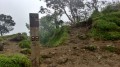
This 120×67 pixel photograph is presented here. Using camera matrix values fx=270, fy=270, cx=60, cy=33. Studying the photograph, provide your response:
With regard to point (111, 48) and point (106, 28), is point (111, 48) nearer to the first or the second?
point (111, 48)

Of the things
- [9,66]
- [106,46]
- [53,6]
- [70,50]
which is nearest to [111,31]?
[106,46]

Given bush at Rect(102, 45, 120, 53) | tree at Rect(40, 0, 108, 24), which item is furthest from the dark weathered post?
tree at Rect(40, 0, 108, 24)

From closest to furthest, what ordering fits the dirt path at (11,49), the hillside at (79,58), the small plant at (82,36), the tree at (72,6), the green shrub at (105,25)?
1. the hillside at (79,58)
2. the small plant at (82,36)
3. the green shrub at (105,25)
4. the dirt path at (11,49)
5. the tree at (72,6)

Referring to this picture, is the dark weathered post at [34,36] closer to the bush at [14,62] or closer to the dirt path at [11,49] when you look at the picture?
the bush at [14,62]

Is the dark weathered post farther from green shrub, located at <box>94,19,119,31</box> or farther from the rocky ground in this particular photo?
green shrub, located at <box>94,19,119,31</box>

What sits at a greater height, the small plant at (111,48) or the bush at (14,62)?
the bush at (14,62)

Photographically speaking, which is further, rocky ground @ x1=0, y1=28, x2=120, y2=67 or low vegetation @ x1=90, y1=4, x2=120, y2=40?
low vegetation @ x1=90, y1=4, x2=120, y2=40

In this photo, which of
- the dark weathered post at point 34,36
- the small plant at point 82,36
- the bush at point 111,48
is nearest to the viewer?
the dark weathered post at point 34,36

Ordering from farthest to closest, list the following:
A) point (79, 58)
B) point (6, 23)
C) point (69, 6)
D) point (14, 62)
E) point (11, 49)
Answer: point (6, 23) < point (69, 6) < point (11, 49) < point (79, 58) < point (14, 62)

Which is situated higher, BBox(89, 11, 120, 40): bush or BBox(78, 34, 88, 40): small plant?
BBox(89, 11, 120, 40): bush

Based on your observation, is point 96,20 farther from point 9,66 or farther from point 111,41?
point 9,66

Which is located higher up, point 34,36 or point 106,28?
point 34,36

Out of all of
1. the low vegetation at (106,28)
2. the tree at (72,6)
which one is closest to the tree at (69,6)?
the tree at (72,6)

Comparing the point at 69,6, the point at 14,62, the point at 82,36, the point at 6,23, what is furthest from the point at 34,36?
the point at 6,23
